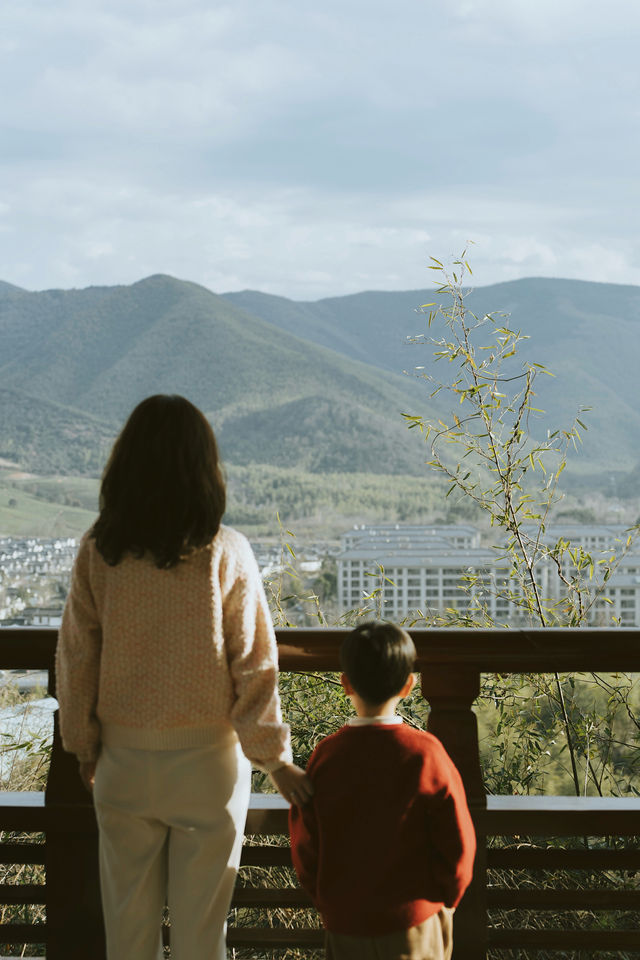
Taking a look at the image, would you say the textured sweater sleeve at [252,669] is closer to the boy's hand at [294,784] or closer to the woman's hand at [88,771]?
the boy's hand at [294,784]

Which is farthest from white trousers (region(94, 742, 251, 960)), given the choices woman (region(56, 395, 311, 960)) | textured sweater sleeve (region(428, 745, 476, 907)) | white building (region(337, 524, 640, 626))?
white building (region(337, 524, 640, 626))

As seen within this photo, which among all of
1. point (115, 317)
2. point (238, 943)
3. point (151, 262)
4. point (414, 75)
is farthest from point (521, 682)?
point (151, 262)

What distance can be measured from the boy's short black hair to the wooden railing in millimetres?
270

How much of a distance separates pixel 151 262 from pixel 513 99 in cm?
3167

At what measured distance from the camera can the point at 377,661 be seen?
1.45 meters

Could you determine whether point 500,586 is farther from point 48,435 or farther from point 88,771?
point 48,435

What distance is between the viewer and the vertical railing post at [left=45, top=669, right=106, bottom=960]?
5.80 feet

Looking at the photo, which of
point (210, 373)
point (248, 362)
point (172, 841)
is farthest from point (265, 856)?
point (248, 362)

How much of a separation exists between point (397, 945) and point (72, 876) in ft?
2.26

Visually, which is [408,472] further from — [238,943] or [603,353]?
[238,943]

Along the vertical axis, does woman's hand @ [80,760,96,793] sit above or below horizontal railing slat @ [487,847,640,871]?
above

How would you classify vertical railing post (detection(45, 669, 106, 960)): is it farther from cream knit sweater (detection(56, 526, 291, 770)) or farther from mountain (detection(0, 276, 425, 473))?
mountain (detection(0, 276, 425, 473))

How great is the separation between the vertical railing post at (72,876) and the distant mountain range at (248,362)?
1623cm

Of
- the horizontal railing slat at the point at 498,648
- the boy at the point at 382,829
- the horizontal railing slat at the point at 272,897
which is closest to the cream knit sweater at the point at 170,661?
the boy at the point at 382,829
